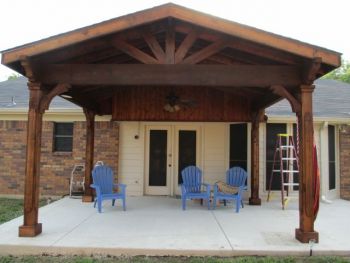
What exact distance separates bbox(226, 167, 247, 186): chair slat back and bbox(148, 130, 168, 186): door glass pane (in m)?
1.86

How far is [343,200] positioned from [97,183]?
246 inches

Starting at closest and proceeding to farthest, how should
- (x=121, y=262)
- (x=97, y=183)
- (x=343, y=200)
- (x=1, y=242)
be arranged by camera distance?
(x=121, y=262), (x=1, y=242), (x=97, y=183), (x=343, y=200)

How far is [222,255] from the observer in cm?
474

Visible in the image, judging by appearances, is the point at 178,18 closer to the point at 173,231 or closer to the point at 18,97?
the point at 173,231

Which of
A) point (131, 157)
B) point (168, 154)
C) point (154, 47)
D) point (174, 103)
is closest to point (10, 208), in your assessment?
point (131, 157)

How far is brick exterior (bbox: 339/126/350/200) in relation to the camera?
961 centimetres

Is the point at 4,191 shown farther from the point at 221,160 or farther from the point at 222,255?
the point at 222,255

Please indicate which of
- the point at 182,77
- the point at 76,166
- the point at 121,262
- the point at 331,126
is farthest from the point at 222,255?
the point at 331,126

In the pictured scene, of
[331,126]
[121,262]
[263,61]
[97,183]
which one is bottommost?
[121,262]

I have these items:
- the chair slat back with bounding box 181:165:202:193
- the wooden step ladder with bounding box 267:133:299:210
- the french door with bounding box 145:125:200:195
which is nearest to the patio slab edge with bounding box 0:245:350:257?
the chair slat back with bounding box 181:165:202:193

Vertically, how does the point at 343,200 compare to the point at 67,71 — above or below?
below

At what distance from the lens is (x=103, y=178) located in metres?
7.72

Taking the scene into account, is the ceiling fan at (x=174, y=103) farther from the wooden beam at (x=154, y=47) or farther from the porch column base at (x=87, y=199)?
the wooden beam at (x=154, y=47)

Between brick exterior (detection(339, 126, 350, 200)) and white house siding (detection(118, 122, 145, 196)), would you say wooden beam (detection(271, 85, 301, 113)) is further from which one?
brick exterior (detection(339, 126, 350, 200))
